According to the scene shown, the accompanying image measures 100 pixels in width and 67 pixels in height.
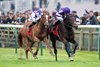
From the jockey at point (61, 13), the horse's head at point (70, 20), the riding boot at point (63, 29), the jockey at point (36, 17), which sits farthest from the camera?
the jockey at point (36, 17)

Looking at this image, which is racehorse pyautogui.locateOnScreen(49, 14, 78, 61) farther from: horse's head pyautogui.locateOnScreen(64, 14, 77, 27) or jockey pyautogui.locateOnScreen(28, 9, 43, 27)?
jockey pyautogui.locateOnScreen(28, 9, 43, 27)

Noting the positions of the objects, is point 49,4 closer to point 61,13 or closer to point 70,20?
point 61,13

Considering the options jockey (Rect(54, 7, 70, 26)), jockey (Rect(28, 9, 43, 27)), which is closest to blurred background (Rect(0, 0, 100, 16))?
jockey (Rect(28, 9, 43, 27))

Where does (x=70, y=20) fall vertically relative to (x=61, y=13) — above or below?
below

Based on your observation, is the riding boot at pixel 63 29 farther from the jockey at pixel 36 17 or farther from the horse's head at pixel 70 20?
the jockey at pixel 36 17

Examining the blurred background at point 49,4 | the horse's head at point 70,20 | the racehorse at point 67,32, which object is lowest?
the blurred background at point 49,4

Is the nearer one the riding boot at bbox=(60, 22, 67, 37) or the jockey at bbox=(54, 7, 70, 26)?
the jockey at bbox=(54, 7, 70, 26)

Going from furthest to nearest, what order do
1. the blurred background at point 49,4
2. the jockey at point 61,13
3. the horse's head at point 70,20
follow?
the blurred background at point 49,4 → the jockey at point 61,13 → the horse's head at point 70,20

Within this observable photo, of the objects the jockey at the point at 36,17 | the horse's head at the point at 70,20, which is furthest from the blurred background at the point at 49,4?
the horse's head at the point at 70,20

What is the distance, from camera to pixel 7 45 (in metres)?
24.3

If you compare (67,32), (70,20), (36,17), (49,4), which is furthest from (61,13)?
(49,4)

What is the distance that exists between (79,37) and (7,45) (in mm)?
3915

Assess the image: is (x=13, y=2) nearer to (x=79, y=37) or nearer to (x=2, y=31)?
(x=2, y=31)

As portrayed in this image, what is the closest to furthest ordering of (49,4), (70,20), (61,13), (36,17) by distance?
(70,20) < (61,13) < (36,17) < (49,4)
